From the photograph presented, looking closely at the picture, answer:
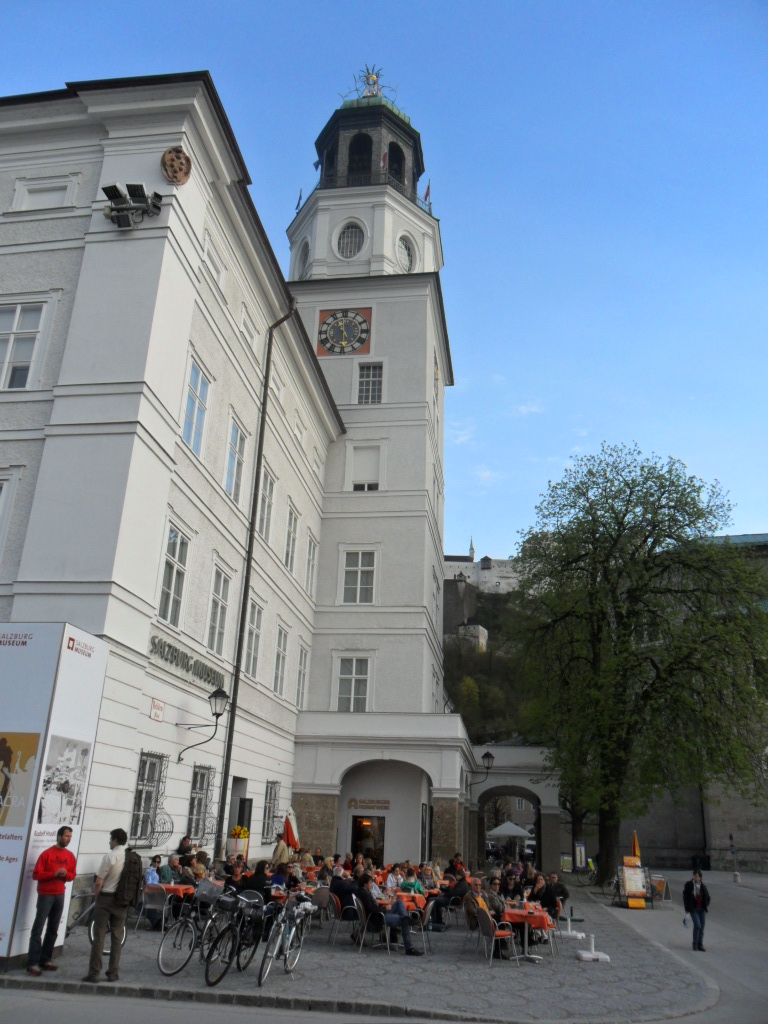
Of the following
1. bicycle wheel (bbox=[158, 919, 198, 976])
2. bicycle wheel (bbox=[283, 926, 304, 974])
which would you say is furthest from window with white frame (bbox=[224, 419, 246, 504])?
bicycle wheel (bbox=[283, 926, 304, 974])

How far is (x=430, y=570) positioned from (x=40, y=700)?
74.1 feet

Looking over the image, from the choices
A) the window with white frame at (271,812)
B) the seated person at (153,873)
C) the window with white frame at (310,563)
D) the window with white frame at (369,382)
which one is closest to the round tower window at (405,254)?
the window with white frame at (369,382)

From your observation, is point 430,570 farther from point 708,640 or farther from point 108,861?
point 108,861

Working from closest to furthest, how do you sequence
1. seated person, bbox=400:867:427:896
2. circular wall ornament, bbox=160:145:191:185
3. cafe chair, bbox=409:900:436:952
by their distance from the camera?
cafe chair, bbox=409:900:436:952, seated person, bbox=400:867:427:896, circular wall ornament, bbox=160:145:191:185

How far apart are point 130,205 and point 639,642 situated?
2267cm

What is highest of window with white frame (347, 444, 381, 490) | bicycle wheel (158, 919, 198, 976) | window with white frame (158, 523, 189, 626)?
window with white frame (347, 444, 381, 490)

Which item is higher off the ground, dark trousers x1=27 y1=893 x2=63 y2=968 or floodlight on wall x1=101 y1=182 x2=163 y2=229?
floodlight on wall x1=101 y1=182 x2=163 y2=229

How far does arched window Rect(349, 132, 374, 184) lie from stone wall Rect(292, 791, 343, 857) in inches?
1025

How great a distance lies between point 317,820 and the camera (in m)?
26.1

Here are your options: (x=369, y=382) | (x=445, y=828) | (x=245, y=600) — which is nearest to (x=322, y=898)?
(x=245, y=600)

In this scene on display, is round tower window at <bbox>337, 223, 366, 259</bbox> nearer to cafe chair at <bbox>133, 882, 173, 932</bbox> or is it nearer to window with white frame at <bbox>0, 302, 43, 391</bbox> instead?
window with white frame at <bbox>0, 302, 43, 391</bbox>

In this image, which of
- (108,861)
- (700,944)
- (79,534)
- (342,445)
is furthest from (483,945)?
(342,445)

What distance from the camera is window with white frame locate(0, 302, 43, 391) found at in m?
16.3

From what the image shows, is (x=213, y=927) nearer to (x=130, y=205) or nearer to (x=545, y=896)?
(x=545, y=896)
